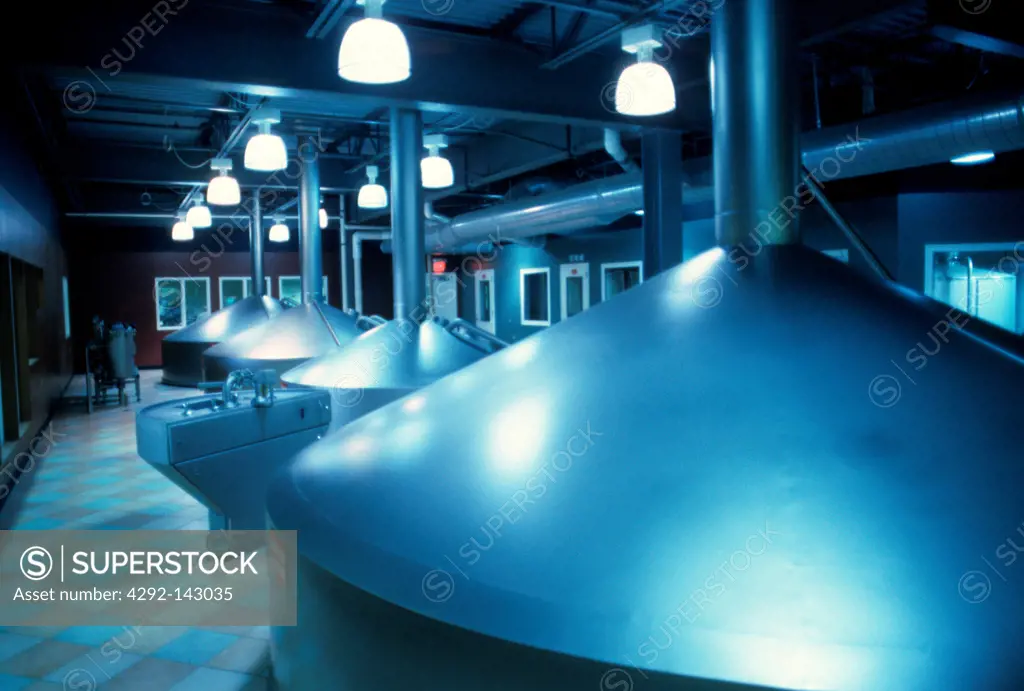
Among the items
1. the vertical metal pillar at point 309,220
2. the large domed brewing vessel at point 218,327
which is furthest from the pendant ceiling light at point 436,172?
the large domed brewing vessel at point 218,327

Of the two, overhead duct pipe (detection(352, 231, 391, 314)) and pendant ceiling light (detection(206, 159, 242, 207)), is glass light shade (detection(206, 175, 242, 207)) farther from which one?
overhead duct pipe (detection(352, 231, 391, 314))

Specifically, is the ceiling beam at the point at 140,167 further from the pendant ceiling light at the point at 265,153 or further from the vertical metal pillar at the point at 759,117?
the vertical metal pillar at the point at 759,117

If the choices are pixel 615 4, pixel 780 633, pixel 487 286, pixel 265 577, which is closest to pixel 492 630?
pixel 780 633

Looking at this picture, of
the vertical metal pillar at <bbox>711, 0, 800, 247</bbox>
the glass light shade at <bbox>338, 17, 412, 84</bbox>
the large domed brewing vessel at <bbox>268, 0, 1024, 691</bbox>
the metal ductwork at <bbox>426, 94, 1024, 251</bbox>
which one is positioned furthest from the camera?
the metal ductwork at <bbox>426, 94, 1024, 251</bbox>

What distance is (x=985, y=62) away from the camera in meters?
6.75

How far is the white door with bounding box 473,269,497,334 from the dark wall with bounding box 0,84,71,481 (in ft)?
30.6

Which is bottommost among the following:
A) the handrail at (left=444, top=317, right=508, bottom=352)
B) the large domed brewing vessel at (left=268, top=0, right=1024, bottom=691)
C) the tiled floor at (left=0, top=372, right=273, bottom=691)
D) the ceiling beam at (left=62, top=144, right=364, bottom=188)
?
the tiled floor at (left=0, top=372, right=273, bottom=691)

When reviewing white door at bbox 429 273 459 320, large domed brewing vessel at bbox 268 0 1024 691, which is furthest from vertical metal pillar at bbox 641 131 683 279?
white door at bbox 429 273 459 320

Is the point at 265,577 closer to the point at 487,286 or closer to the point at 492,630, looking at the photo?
the point at 492,630

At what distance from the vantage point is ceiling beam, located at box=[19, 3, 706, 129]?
4.52 metres

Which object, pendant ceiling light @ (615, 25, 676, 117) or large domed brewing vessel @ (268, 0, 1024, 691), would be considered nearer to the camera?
large domed brewing vessel @ (268, 0, 1024, 691)

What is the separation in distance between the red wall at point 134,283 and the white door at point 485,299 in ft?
17.5

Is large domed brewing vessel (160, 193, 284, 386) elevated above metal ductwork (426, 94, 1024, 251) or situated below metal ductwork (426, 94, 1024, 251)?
below

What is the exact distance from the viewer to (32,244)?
788cm
